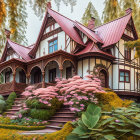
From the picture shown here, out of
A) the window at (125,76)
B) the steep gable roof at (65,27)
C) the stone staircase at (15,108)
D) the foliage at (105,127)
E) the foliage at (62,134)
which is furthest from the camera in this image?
the window at (125,76)

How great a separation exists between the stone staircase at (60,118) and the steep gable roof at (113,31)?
8208mm

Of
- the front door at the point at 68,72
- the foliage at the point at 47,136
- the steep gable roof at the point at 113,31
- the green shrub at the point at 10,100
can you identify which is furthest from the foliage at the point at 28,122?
the steep gable roof at the point at 113,31

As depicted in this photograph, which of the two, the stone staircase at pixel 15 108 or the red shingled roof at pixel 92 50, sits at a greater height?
the red shingled roof at pixel 92 50

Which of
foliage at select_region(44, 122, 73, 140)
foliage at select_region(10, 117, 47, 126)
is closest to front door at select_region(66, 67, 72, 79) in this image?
foliage at select_region(10, 117, 47, 126)

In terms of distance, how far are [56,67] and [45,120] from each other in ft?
26.5

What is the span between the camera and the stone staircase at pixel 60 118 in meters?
10.1

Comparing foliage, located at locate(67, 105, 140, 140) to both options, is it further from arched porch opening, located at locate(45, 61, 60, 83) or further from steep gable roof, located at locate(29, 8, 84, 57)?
arched porch opening, located at locate(45, 61, 60, 83)

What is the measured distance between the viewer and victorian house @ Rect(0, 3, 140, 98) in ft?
53.3

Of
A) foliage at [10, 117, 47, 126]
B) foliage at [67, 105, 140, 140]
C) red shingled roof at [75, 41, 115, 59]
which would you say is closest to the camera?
foliage at [67, 105, 140, 140]

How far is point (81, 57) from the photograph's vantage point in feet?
53.3

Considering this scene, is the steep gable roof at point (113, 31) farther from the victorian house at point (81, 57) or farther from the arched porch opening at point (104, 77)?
the arched porch opening at point (104, 77)

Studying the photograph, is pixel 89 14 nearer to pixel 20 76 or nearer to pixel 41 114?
pixel 20 76

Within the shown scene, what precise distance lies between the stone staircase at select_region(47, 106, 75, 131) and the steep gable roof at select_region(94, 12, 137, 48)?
26.9 feet

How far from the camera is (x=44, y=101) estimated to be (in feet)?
36.6
